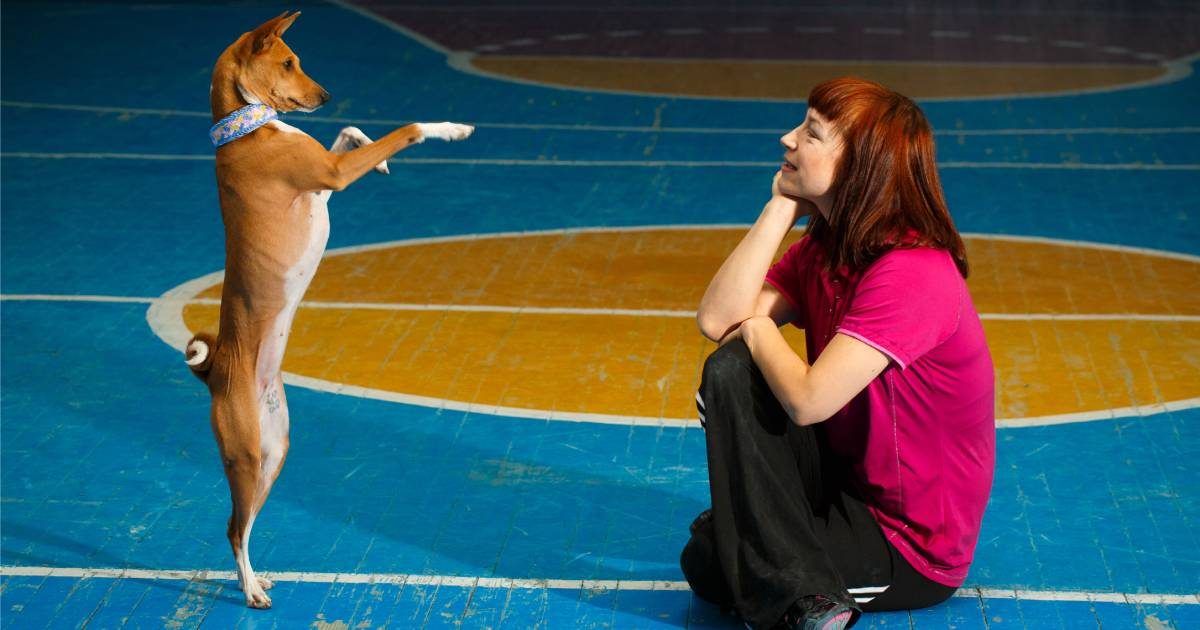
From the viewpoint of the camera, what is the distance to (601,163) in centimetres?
1027

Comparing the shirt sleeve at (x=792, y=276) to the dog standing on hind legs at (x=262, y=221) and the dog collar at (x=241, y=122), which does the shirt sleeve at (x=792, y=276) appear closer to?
the dog standing on hind legs at (x=262, y=221)

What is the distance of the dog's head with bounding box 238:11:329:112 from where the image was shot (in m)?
3.71

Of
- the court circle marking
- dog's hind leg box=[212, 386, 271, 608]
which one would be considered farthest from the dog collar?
the court circle marking

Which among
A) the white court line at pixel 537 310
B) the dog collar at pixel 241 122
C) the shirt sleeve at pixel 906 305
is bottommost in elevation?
the white court line at pixel 537 310

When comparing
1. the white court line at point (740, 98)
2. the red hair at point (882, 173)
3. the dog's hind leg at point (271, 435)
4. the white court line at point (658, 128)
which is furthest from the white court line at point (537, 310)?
the white court line at point (740, 98)

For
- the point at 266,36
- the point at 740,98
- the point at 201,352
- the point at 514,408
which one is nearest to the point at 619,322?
the point at 514,408

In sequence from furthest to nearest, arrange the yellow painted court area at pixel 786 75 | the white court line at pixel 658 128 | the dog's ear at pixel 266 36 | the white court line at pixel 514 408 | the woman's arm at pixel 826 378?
the yellow painted court area at pixel 786 75, the white court line at pixel 658 128, the white court line at pixel 514 408, the dog's ear at pixel 266 36, the woman's arm at pixel 826 378

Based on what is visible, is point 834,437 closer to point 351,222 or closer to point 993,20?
point 351,222

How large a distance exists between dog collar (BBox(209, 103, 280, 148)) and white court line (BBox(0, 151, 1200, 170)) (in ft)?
21.2

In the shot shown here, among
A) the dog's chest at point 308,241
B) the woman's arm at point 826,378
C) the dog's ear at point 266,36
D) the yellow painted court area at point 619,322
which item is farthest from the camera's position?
the yellow painted court area at point 619,322

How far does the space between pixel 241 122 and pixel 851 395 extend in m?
1.68

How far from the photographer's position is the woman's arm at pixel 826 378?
3584 millimetres

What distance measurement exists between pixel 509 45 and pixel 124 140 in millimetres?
5301

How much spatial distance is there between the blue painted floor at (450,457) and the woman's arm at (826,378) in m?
0.80
